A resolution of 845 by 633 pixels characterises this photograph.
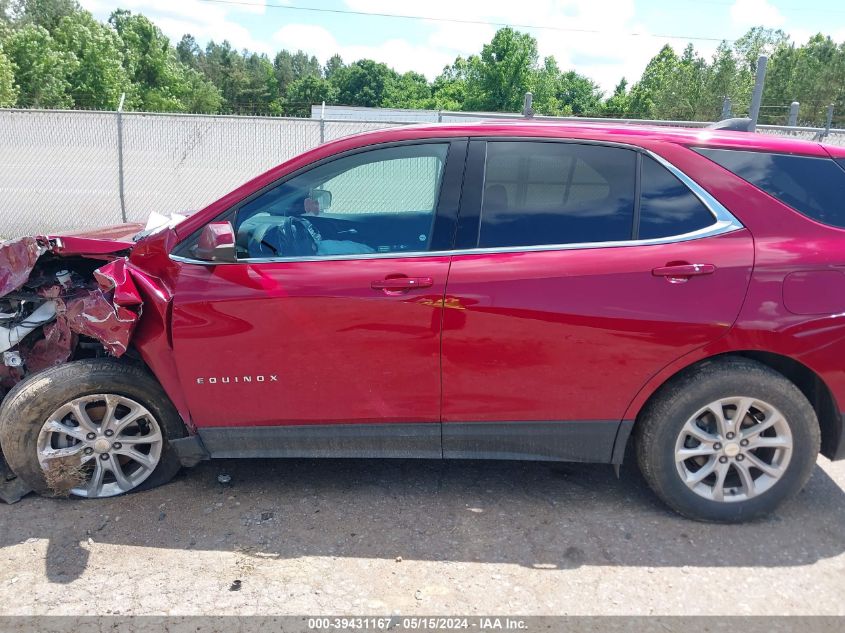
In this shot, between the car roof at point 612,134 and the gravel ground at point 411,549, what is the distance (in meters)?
1.78

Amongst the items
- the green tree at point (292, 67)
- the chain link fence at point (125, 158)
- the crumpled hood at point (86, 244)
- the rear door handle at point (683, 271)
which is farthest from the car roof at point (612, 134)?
the green tree at point (292, 67)

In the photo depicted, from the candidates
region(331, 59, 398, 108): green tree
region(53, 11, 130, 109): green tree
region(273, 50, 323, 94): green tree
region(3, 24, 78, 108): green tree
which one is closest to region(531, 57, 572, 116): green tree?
region(53, 11, 130, 109): green tree

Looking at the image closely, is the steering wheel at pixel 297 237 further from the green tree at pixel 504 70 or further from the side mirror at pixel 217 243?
the green tree at pixel 504 70

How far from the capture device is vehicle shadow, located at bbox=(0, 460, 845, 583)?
9.70 ft

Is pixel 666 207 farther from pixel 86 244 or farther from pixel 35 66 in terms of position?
pixel 35 66

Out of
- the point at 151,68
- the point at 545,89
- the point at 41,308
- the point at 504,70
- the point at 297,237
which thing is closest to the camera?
the point at 297,237

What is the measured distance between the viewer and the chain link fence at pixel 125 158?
1021cm

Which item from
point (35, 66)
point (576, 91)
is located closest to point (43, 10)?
point (35, 66)

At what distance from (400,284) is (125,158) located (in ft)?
29.8

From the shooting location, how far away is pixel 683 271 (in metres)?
2.90

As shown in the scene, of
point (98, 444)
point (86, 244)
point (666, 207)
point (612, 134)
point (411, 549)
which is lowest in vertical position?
point (411, 549)

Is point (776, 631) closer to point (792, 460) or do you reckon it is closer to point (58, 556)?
point (792, 460)

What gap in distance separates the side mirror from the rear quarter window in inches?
85.4

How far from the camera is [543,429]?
10.2 feet
